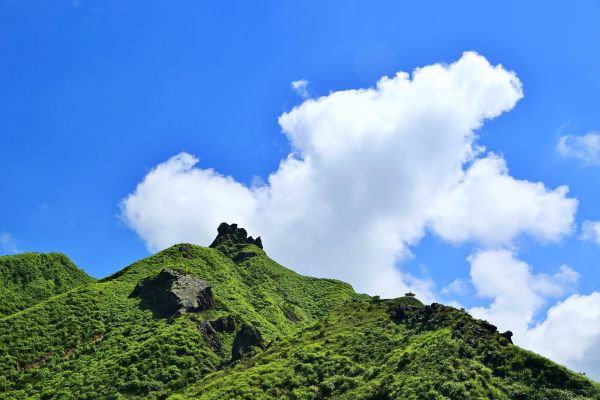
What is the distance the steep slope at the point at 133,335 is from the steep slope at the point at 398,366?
9.01 m

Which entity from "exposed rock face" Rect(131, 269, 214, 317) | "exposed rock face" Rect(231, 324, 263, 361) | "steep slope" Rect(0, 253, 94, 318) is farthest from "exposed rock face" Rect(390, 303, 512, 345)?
"steep slope" Rect(0, 253, 94, 318)

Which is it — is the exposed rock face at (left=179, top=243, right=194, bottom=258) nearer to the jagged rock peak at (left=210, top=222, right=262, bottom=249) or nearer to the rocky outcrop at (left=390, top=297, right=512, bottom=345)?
the jagged rock peak at (left=210, top=222, right=262, bottom=249)

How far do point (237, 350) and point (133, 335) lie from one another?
18635 millimetres

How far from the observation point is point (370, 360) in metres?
50.8

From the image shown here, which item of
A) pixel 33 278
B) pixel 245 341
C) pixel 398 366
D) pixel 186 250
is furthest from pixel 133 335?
pixel 33 278

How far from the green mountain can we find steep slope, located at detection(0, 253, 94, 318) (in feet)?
66.7

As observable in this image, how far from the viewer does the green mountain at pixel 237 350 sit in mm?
41125

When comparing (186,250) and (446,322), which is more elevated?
(186,250)

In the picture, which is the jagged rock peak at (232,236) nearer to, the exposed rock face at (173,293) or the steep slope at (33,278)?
the steep slope at (33,278)

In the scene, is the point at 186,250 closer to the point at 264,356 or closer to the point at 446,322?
the point at 264,356

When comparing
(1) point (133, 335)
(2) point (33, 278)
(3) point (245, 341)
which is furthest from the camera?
(2) point (33, 278)

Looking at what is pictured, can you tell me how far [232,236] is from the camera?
15662 cm

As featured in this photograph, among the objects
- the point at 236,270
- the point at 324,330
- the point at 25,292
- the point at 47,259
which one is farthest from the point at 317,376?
the point at 47,259

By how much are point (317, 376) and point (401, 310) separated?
1663 centimetres
